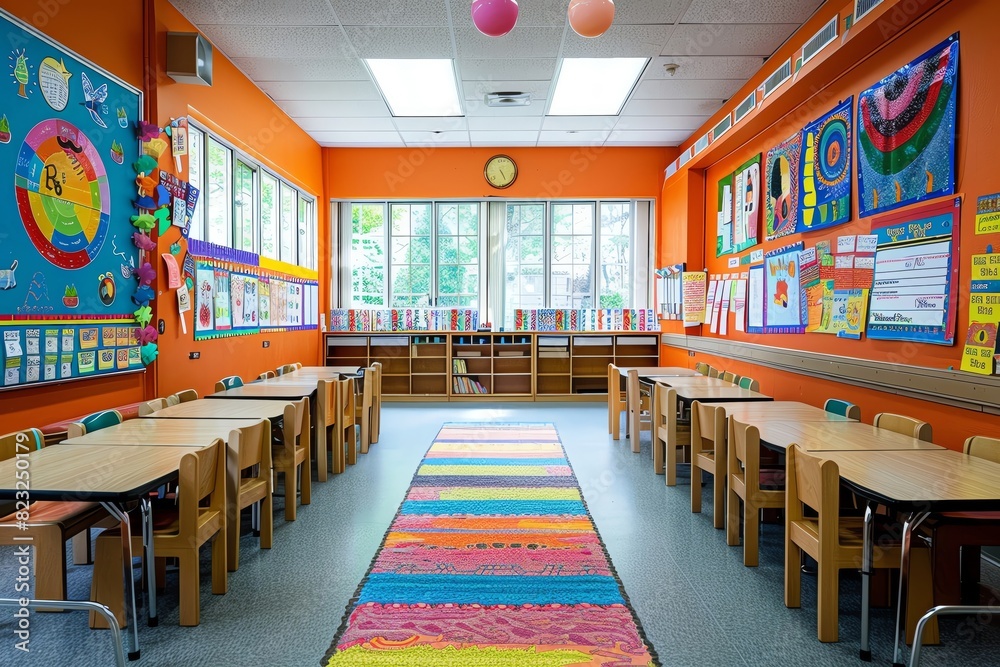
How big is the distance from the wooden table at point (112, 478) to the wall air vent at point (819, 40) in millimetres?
4833

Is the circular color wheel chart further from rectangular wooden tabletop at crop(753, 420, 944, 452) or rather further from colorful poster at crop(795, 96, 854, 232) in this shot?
colorful poster at crop(795, 96, 854, 232)

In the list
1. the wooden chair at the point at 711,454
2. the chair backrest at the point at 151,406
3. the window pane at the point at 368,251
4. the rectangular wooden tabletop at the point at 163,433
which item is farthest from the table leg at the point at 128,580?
the window pane at the point at 368,251

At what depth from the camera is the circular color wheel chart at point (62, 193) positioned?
3279 millimetres

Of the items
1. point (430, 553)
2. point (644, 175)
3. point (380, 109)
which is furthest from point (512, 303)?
point (430, 553)

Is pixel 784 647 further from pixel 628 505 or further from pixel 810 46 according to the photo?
pixel 810 46

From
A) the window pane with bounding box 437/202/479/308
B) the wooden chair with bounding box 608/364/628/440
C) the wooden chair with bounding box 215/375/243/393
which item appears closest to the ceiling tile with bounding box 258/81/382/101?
the window pane with bounding box 437/202/479/308

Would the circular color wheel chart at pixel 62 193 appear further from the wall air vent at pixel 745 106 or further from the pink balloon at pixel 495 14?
the wall air vent at pixel 745 106

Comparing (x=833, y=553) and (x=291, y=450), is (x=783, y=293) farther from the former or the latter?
(x=291, y=450)

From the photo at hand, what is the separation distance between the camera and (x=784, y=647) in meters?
2.26

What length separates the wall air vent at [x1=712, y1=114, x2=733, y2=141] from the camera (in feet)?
20.6

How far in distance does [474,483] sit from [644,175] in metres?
6.25

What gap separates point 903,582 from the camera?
82.9 inches

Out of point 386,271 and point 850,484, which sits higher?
point 386,271

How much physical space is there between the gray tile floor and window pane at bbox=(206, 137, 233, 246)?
2.94 metres
